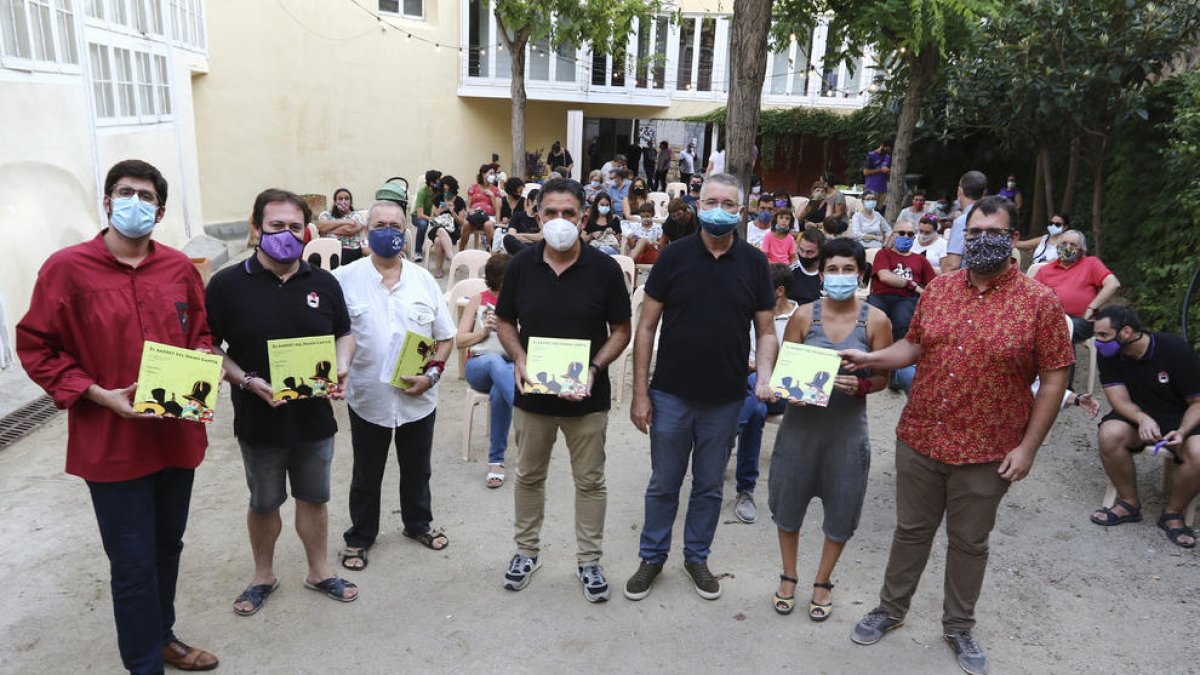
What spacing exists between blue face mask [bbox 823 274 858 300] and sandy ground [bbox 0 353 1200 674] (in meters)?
1.53

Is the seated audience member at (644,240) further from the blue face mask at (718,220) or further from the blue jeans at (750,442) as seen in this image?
the blue face mask at (718,220)

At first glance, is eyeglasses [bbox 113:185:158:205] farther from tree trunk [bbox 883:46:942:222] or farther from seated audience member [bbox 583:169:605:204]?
tree trunk [bbox 883:46:942:222]

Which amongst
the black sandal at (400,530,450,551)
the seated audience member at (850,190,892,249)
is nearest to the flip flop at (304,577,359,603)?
the black sandal at (400,530,450,551)

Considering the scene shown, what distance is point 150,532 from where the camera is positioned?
312 cm

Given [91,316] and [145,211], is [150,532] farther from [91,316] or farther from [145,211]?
[145,211]

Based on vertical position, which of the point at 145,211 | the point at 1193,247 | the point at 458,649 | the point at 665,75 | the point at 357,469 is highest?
the point at 665,75

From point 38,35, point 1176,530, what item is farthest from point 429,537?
point 38,35

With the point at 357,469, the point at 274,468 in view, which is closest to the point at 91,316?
the point at 274,468

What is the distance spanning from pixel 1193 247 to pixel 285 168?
50.5 feet

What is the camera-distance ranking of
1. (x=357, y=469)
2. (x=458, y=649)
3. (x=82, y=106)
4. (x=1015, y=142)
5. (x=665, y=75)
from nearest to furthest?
(x=458, y=649)
(x=357, y=469)
(x=82, y=106)
(x=1015, y=142)
(x=665, y=75)

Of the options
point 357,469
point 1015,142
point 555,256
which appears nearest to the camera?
point 555,256

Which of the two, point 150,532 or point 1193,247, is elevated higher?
point 1193,247

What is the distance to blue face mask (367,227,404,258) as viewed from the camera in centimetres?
410

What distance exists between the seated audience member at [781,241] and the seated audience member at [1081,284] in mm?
2538
